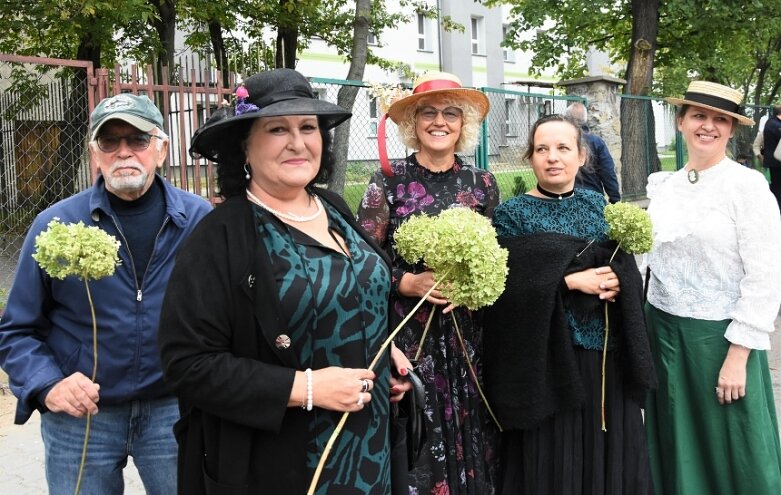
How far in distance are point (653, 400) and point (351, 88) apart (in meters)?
5.29

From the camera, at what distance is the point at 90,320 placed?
7.95ft

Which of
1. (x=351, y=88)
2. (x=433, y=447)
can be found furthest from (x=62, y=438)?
(x=351, y=88)

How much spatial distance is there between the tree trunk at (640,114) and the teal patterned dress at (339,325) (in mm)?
10901

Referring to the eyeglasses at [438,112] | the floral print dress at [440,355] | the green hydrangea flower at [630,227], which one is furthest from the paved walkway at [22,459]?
the green hydrangea flower at [630,227]

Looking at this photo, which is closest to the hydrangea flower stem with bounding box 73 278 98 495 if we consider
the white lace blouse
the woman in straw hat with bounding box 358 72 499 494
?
the woman in straw hat with bounding box 358 72 499 494

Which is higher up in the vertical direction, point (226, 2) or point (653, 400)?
point (226, 2)

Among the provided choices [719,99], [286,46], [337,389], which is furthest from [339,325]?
[286,46]

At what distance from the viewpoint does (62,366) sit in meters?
2.44

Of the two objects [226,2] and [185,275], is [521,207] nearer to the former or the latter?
[185,275]

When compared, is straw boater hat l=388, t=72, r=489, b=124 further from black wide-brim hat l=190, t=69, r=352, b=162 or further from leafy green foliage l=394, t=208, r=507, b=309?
black wide-brim hat l=190, t=69, r=352, b=162

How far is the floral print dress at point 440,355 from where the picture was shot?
320 centimetres

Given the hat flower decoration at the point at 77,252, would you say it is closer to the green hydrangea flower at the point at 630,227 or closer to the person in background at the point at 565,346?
the person in background at the point at 565,346

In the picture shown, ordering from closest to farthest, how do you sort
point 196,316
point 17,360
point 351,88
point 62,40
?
point 196,316 → point 17,360 → point 351,88 → point 62,40

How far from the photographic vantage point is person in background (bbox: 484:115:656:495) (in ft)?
10.1
